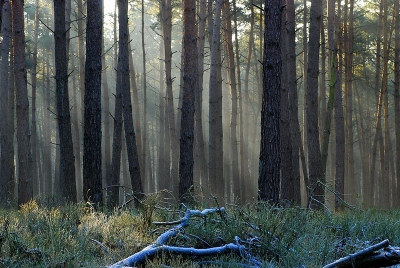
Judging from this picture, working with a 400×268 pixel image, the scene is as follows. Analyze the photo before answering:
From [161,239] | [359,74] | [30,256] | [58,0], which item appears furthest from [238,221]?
[359,74]

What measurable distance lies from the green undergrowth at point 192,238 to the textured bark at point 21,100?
22.9 ft

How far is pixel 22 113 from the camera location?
12523 millimetres

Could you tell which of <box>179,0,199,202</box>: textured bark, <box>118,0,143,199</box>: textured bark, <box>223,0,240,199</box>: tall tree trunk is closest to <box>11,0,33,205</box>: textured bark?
<box>118,0,143,199</box>: textured bark

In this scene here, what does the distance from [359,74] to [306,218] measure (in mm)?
25671

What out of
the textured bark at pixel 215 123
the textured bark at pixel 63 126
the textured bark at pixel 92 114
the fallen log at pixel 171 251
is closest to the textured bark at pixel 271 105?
the textured bark at pixel 92 114

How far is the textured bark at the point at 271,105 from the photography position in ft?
27.1

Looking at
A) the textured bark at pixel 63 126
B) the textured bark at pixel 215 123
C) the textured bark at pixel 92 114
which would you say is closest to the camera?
the textured bark at pixel 92 114

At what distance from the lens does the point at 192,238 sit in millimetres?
4766

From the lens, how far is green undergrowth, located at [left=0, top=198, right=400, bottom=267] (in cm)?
401

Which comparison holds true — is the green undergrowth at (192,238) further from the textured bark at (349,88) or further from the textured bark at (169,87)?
the textured bark at (349,88)

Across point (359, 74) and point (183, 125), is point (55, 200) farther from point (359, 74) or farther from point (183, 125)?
point (359, 74)

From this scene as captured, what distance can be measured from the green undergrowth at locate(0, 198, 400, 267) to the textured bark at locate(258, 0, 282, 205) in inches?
93.1

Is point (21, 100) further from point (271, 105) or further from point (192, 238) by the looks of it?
point (192, 238)

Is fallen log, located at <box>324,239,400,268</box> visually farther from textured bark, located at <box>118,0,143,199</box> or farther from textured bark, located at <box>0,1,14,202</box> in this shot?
textured bark, located at <box>0,1,14,202</box>
